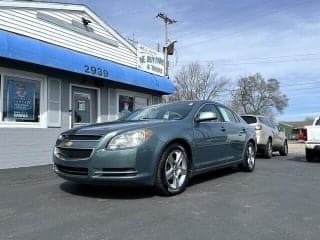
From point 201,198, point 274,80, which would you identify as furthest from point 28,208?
point 274,80

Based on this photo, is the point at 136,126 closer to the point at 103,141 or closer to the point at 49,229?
the point at 103,141

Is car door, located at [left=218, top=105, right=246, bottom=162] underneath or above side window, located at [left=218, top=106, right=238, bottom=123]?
underneath

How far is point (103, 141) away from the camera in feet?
20.0

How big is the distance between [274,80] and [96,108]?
66.9m

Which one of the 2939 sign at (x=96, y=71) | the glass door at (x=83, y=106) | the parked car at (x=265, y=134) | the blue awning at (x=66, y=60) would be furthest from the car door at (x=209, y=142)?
the parked car at (x=265, y=134)

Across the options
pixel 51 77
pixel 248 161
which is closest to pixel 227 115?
pixel 248 161

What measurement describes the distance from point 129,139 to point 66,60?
6196 mm

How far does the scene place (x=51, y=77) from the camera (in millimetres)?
12008

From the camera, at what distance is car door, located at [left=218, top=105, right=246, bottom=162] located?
28.0 feet

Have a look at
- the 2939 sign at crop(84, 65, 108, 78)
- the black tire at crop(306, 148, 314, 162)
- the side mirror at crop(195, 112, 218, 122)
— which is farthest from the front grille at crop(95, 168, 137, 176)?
the black tire at crop(306, 148, 314, 162)

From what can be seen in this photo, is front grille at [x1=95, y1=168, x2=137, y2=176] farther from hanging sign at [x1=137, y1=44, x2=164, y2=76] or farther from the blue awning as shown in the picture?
hanging sign at [x1=137, y1=44, x2=164, y2=76]

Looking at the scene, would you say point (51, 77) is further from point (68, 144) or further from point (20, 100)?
point (68, 144)

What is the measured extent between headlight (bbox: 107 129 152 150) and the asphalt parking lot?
78 centimetres

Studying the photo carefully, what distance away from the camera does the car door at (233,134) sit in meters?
8.52
